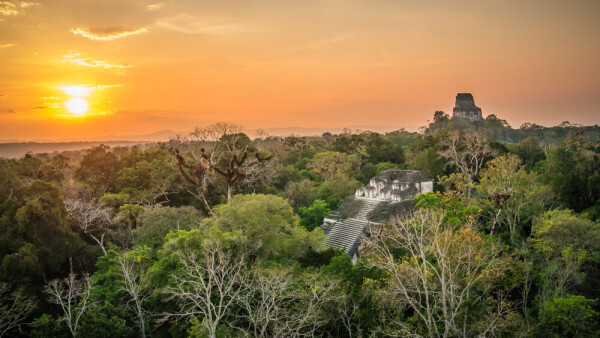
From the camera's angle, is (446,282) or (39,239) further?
(39,239)

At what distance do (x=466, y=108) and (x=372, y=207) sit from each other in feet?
285

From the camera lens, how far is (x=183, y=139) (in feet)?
91.8

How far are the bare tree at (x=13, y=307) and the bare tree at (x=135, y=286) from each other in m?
3.19

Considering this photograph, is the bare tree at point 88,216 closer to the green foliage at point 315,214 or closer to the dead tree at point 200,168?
the dead tree at point 200,168

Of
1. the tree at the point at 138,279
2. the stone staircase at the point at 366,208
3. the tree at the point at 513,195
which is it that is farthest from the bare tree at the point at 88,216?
the tree at the point at 513,195

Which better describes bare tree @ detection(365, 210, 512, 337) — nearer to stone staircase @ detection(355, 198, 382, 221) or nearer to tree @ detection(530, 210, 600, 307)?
tree @ detection(530, 210, 600, 307)

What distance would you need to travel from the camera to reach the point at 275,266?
13.9 m

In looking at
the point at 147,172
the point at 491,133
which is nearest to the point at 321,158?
the point at 147,172

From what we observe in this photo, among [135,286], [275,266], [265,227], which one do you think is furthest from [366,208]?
[135,286]

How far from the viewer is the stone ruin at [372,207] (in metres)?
22.7

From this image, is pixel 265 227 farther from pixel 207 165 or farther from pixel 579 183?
pixel 579 183

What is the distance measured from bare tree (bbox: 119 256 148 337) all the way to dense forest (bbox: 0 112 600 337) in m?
0.10

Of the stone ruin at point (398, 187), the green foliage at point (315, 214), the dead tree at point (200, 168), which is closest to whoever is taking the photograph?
the dead tree at point (200, 168)

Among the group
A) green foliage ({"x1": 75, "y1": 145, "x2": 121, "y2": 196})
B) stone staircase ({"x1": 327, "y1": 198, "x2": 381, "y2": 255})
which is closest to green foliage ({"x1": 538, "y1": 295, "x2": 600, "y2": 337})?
stone staircase ({"x1": 327, "y1": 198, "x2": 381, "y2": 255})
